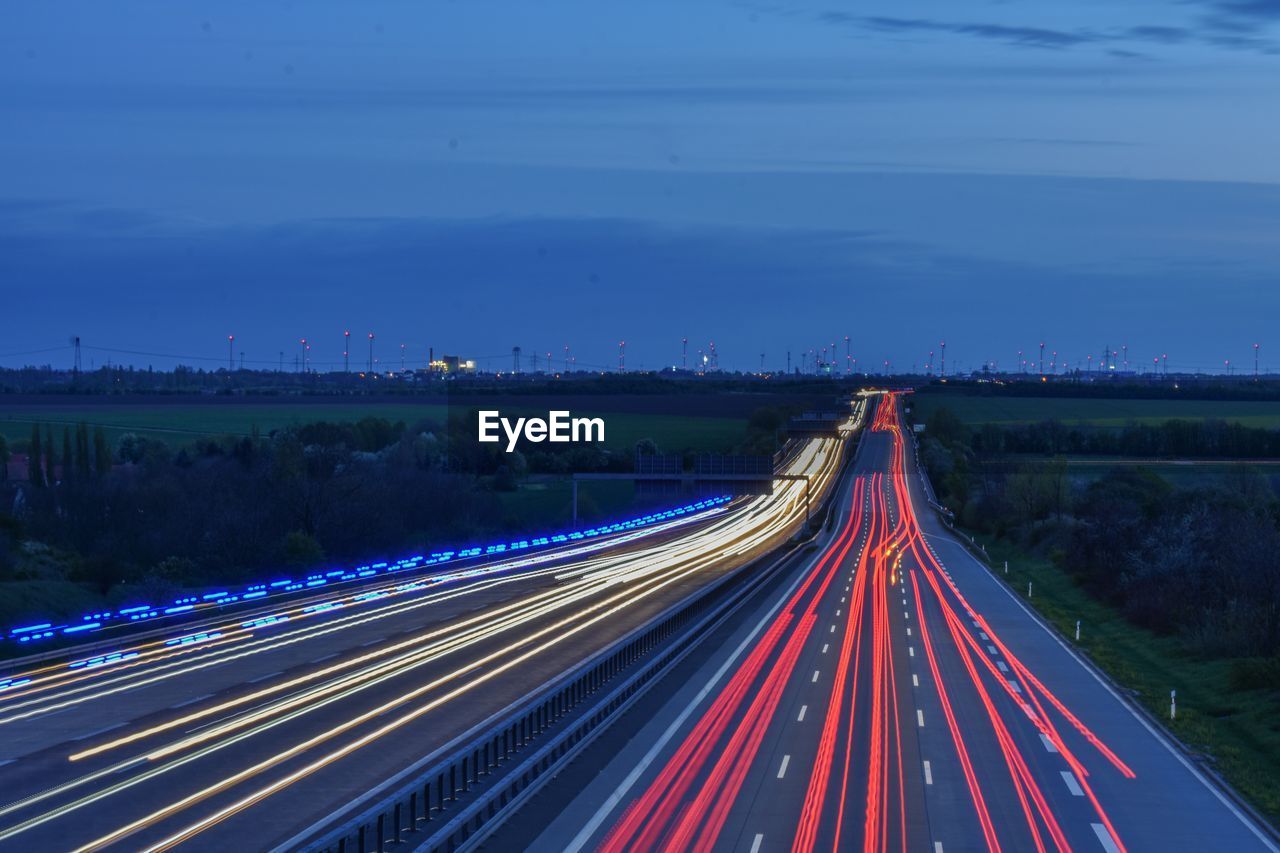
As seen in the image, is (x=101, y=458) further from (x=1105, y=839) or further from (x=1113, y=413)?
(x=1113, y=413)

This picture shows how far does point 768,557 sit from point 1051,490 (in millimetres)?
32210

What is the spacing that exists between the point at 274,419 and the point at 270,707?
124296 millimetres

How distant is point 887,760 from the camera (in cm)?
2211

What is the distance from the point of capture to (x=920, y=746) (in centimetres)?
2336

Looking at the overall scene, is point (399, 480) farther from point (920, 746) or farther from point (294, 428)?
point (920, 746)

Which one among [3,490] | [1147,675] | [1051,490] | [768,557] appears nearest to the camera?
[1147,675]

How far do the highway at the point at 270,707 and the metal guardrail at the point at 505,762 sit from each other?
0.76 metres

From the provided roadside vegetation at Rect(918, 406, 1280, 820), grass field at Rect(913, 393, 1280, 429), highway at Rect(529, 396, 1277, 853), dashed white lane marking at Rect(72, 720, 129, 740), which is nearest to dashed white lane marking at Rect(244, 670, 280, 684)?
dashed white lane marking at Rect(72, 720, 129, 740)

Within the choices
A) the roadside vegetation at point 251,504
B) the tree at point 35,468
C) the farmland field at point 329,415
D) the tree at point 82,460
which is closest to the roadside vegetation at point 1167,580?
the roadside vegetation at point 251,504

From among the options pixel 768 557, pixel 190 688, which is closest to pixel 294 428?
pixel 768 557

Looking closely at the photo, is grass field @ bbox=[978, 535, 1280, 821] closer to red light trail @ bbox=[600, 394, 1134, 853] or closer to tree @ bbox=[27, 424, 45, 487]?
red light trail @ bbox=[600, 394, 1134, 853]

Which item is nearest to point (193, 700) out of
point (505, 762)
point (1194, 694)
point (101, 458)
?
point (505, 762)

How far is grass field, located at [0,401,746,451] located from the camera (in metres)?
125

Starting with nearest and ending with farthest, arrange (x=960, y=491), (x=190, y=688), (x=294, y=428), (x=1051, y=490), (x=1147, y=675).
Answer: (x=190, y=688), (x=1147, y=675), (x=1051, y=490), (x=960, y=491), (x=294, y=428)
